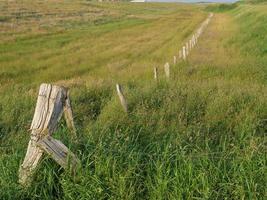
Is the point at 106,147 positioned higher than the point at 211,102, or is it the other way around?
the point at 106,147

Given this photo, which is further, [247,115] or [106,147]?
[247,115]

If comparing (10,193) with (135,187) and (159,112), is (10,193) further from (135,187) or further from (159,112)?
(159,112)

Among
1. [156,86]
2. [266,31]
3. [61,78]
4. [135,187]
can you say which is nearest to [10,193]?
[135,187]

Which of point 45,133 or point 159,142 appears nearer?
point 45,133

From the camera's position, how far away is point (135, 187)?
4.48 metres

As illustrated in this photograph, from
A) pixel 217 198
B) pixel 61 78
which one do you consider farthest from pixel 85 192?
pixel 61 78

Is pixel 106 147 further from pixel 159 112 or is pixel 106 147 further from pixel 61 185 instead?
pixel 159 112

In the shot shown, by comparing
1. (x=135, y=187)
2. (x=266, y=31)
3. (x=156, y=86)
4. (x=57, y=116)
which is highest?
(x=57, y=116)

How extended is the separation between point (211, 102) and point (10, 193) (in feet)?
14.9

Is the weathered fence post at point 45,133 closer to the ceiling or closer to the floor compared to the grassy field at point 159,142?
closer to the ceiling

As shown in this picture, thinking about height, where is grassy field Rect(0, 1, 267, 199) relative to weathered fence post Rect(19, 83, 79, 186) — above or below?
below

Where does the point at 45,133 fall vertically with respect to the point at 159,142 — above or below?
above

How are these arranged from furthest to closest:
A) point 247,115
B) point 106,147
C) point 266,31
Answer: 1. point 266,31
2. point 247,115
3. point 106,147

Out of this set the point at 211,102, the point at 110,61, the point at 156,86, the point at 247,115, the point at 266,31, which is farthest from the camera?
the point at 266,31
